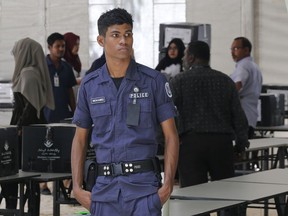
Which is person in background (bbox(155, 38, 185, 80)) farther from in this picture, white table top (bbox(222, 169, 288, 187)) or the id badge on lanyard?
white table top (bbox(222, 169, 288, 187))

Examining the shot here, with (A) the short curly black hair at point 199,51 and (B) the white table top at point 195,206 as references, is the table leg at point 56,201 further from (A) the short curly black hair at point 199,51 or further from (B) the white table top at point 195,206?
(B) the white table top at point 195,206

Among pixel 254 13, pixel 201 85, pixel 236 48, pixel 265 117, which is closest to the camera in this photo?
pixel 201 85

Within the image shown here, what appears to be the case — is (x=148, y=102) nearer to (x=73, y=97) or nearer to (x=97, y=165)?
(x=97, y=165)

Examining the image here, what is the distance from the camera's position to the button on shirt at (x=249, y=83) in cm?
1098

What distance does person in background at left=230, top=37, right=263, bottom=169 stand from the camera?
10984 mm

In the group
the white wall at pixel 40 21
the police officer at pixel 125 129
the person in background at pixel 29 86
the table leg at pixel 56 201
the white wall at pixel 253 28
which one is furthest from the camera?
the white wall at pixel 40 21

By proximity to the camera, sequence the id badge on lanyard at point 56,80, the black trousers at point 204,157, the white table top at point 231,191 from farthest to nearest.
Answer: the id badge on lanyard at point 56,80
the black trousers at point 204,157
the white table top at point 231,191

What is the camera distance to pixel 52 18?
50.5 feet

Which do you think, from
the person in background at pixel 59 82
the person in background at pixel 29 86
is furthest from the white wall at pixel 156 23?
the person in background at pixel 29 86

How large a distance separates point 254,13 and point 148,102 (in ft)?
35.4

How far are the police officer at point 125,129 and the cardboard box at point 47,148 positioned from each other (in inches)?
126

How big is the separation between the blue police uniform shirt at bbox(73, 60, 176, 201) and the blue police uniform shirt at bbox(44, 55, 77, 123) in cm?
630

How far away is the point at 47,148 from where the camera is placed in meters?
7.20

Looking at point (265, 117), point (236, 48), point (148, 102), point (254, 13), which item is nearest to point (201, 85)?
point (148, 102)
